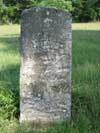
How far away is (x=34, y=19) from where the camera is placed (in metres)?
6.07

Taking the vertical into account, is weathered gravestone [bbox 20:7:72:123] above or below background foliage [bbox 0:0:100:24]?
above

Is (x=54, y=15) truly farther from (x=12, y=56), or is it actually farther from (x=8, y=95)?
(x=12, y=56)

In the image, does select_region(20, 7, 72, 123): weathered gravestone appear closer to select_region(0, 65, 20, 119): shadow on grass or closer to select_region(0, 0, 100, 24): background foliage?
select_region(0, 65, 20, 119): shadow on grass

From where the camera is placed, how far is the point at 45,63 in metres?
6.07

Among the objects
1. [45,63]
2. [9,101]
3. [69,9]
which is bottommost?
[69,9]

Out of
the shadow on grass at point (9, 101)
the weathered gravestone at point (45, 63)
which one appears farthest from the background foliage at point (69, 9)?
the weathered gravestone at point (45, 63)

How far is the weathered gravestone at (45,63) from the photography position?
6051mm

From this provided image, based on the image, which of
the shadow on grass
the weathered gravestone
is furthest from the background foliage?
the weathered gravestone

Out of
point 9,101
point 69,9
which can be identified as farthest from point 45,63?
point 69,9

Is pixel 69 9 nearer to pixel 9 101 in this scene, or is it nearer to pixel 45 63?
pixel 9 101

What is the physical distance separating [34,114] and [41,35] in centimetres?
119

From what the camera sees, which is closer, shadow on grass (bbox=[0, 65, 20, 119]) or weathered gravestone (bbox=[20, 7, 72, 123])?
weathered gravestone (bbox=[20, 7, 72, 123])

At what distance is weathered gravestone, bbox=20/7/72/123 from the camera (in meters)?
6.05

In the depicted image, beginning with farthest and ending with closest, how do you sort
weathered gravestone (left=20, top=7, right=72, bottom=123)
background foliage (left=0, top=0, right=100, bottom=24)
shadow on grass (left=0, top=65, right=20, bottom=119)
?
background foliage (left=0, top=0, right=100, bottom=24)
shadow on grass (left=0, top=65, right=20, bottom=119)
weathered gravestone (left=20, top=7, right=72, bottom=123)
